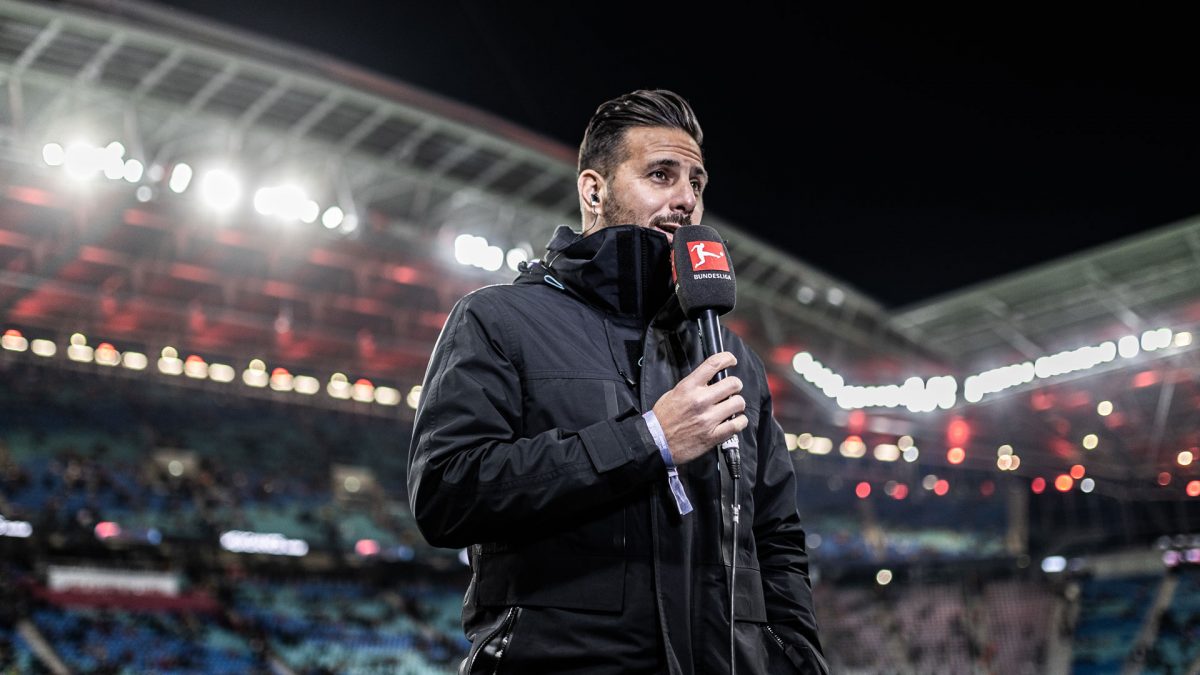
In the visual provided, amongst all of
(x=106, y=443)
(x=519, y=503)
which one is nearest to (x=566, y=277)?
(x=519, y=503)

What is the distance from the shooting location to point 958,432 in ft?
101

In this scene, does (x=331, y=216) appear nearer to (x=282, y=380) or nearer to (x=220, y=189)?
(x=220, y=189)

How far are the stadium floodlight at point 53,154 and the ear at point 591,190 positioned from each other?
16955mm

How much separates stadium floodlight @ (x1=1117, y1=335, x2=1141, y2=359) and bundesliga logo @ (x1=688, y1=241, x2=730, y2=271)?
25537mm

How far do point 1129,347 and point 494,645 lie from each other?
86.2 feet

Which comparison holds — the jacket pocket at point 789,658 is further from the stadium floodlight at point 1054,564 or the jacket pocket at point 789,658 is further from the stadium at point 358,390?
the stadium floodlight at point 1054,564

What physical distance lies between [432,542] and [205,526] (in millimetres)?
24060

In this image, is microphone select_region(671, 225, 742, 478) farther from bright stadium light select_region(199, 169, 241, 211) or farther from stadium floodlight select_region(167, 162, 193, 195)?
stadium floodlight select_region(167, 162, 193, 195)

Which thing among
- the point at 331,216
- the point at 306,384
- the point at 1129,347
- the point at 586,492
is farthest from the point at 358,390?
the point at 586,492

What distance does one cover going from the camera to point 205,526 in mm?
23906

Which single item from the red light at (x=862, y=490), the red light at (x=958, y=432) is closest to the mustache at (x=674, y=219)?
the red light at (x=958, y=432)

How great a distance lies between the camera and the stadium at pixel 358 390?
17.3 metres

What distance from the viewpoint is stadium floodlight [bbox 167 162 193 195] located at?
17938 millimetres

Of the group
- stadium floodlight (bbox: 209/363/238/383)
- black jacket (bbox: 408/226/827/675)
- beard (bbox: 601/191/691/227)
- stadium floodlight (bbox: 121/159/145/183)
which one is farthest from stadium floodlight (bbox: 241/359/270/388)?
black jacket (bbox: 408/226/827/675)
